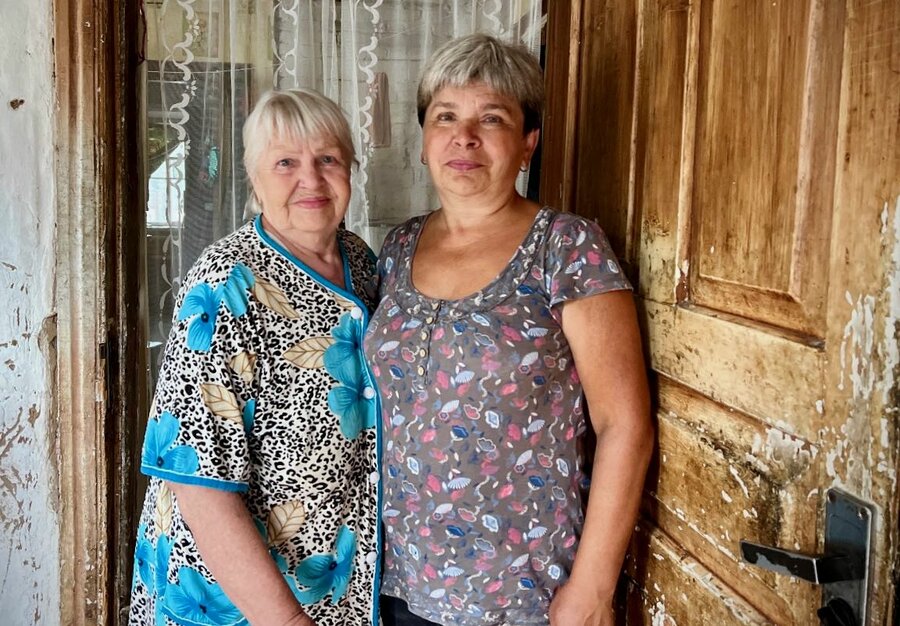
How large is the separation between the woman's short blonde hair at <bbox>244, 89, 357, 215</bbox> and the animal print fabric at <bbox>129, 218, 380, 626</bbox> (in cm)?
16

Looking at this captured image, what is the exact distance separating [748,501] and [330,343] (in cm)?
77

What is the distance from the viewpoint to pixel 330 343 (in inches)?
55.1

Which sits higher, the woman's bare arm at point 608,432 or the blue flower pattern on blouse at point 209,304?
the blue flower pattern on blouse at point 209,304

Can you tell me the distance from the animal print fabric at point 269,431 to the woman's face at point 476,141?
0.32m

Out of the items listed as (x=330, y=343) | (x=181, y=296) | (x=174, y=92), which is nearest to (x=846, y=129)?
(x=330, y=343)

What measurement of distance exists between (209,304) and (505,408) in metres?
0.54

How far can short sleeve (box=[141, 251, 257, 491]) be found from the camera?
50.0 inches

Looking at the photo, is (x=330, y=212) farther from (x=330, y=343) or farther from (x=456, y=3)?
(x=456, y=3)

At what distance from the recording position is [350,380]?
141 cm

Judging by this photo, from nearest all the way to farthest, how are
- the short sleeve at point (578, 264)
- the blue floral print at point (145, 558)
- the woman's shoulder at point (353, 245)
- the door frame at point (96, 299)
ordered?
the short sleeve at point (578, 264) < the blue floral print at point (145, 558) < the woman's shoulder at point (353, 245) < the door frame at point (96, 299)

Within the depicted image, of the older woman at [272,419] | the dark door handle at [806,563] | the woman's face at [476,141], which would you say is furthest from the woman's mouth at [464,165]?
the dark door handle at [806,563]

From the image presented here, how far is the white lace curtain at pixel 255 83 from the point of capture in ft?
6.00

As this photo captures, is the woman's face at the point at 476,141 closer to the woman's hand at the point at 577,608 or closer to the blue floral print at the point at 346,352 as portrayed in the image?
the blue floral print at the point at 346,352

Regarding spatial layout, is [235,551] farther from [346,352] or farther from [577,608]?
[577,608]
